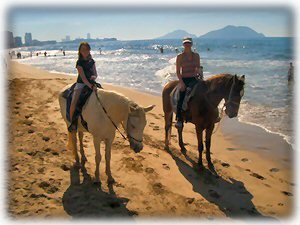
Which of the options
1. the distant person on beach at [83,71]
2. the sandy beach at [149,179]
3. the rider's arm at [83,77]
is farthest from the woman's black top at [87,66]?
the sandy beach at [149,179]

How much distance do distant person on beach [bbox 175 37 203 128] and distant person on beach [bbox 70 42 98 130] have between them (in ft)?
7.29

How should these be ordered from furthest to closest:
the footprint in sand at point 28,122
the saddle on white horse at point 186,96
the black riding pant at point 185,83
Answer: the footprint in sand at point 28,122 → the black riding pant at point 185,83 → the saddle on white horse at point 186,96

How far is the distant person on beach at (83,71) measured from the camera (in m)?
5.87

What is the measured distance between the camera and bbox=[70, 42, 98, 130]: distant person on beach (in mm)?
5867

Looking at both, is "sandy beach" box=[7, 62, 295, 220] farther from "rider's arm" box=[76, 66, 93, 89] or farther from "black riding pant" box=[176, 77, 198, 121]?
"rider's arm" box=[76, 66, 93, 89]

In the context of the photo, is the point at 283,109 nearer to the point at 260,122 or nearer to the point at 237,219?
the point at 260,122

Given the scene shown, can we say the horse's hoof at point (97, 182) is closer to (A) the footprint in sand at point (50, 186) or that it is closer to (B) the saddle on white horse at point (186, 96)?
(A) the footprint in sand at point (50, 186)

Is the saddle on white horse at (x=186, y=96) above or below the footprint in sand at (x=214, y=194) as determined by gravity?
above

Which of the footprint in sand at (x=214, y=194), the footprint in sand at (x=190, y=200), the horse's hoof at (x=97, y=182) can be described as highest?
the horse's hoof at (x=97, y=182)

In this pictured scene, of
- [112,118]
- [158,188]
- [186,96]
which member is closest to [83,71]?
[112,118]

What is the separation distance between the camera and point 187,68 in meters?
7.17

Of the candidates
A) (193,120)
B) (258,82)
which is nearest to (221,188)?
(193,120)

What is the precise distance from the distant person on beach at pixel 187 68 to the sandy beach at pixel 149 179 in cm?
181

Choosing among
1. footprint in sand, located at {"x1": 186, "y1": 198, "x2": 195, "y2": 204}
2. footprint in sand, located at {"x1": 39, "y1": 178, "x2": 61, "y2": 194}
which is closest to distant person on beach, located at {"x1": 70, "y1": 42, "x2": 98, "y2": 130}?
footprint in sand, located at {"x1": 39, "y1": 178, "x2": 61, "y2": 194}
